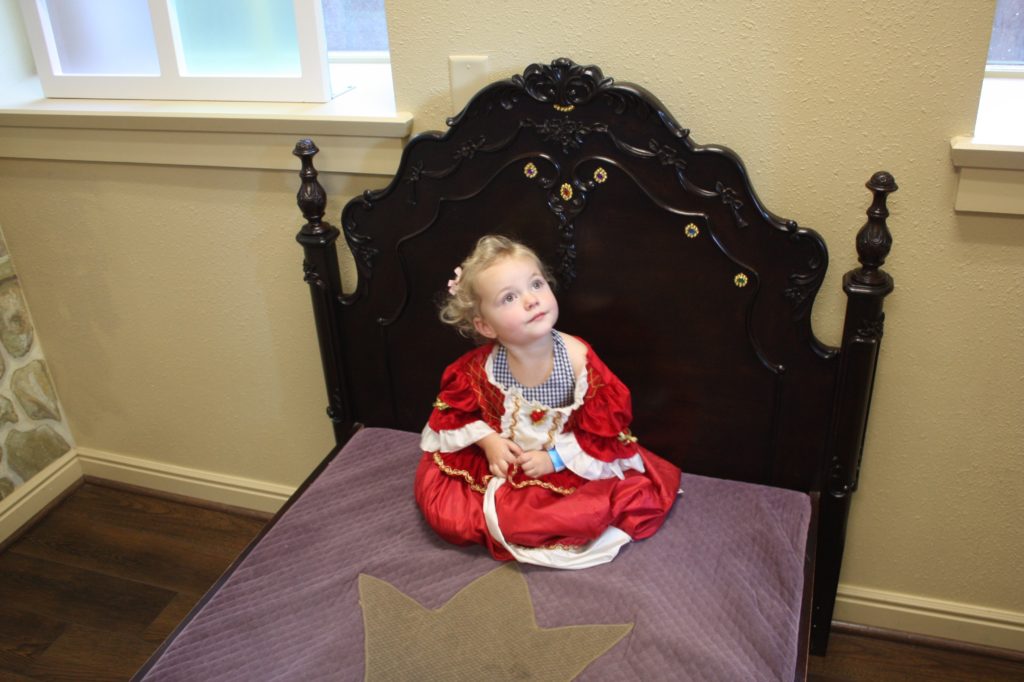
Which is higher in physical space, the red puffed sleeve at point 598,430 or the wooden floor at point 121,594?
the red puffed sleeve at point 598,430

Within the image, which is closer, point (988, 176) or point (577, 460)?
point (988, 176)

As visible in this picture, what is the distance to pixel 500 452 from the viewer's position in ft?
4.66

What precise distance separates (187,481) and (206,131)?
94 cm

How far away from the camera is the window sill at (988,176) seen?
49.2 inches

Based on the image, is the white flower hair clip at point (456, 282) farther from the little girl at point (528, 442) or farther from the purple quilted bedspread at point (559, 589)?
the purple quilted bedspread at point (559, 589)

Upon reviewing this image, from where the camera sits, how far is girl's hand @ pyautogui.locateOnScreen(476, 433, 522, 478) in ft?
4.64

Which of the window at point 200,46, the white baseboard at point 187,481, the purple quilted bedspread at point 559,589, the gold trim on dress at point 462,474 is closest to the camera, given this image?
the purple quilted bedspread at point 559,589

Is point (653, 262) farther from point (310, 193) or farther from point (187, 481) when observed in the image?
point (187, 481)

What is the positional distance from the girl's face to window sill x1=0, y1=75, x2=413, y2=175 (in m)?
0.37

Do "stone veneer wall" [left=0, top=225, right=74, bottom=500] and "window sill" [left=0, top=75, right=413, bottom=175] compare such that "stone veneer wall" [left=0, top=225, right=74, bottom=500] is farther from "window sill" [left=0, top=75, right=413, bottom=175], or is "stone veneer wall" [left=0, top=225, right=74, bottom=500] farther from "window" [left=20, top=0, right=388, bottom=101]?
"window" [left=20, top=0, right=388, bottom=101]

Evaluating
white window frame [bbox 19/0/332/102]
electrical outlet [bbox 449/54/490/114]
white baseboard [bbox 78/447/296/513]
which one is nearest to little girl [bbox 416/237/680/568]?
electrical outlet [bbox 449/54/490/114]

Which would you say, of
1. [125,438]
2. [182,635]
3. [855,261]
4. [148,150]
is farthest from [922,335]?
[125,438]

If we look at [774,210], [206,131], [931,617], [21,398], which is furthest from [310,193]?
[931,617]

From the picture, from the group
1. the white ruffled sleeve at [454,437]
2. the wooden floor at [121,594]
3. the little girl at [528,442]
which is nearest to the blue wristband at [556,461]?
the little girl at [528,442]
